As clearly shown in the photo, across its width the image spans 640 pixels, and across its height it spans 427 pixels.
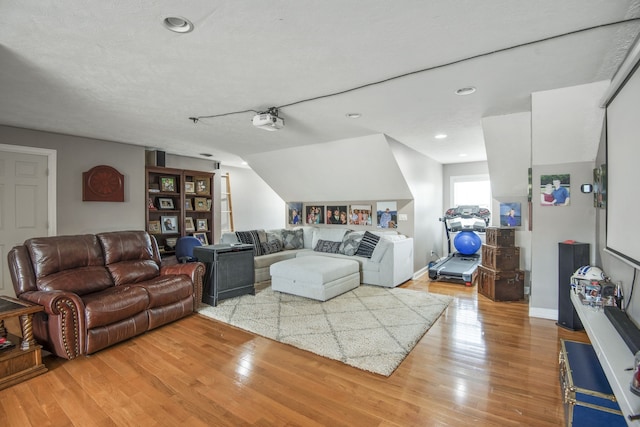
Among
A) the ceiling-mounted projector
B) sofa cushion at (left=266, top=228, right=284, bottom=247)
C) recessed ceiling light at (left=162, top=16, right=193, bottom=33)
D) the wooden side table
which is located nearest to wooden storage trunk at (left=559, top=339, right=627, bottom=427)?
recessed ceiling light at (left=162, top=16, right=193, bottom=33)

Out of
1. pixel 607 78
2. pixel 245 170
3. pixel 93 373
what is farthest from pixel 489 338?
pixel 245 170

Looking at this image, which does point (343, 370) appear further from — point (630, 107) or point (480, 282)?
point (480, 282)

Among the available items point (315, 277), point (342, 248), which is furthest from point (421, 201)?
point (315, 277)

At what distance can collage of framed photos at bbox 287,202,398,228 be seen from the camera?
19.0 ft

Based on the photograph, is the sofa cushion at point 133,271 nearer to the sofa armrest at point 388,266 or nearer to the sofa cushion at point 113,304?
the sofa cushion at point 113,304

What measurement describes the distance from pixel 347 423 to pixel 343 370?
1.98ft

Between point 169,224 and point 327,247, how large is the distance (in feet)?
9.88

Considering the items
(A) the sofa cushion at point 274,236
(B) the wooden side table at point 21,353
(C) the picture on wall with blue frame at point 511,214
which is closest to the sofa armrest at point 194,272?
(B) the wooden side table at point 21,353

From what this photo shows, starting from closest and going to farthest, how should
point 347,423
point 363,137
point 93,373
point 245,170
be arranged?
point 347,423 → point 93,373 → point 363,137 → point 245,170

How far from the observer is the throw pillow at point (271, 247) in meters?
5.75

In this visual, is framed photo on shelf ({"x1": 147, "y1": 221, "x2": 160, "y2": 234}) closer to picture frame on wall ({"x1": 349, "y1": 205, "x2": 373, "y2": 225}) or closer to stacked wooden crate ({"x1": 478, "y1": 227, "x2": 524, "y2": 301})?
picture frame on wall ({"x1": 349, "y1": 205, "x2": 373, "y2": 225})

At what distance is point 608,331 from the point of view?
73.8 inches

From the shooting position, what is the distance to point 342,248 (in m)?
5.52

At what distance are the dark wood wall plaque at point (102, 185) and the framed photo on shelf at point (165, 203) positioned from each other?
2.36ft
